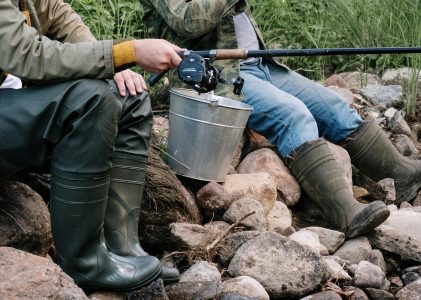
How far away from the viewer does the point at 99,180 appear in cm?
320

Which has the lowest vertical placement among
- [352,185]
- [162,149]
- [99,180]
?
[352,185]

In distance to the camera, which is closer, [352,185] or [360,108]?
[352,185]

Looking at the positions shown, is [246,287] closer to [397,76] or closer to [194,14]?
[194,14]

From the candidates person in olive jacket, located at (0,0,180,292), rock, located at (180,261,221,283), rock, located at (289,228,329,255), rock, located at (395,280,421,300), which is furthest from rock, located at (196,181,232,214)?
person in olive jacket, located at (0,0,180,292)

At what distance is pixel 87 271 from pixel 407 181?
278 centimetres

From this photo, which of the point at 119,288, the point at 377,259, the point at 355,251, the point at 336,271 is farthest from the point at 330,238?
the point at 119,288

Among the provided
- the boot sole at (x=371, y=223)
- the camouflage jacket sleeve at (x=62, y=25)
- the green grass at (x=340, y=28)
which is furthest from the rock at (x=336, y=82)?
the camouflage jacket sleeve at (x=62, y=25)

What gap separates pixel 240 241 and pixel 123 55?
1256mm

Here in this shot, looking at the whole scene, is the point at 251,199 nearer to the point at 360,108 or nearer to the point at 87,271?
the point at 87,271

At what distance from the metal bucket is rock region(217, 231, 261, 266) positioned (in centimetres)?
58

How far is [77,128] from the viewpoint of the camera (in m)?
3.09

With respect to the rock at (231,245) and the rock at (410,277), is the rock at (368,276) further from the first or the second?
the rock at (231,245)

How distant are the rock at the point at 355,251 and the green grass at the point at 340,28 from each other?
7.34ft

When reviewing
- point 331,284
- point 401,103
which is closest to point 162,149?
point 331,284
